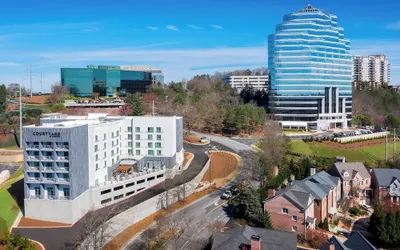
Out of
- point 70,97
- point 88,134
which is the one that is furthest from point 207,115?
point 88,134

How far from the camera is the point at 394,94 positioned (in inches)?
4476

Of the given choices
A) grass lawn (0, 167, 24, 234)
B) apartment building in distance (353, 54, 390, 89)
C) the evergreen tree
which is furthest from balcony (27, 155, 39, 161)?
apartment building in distance (353, 54, 390, 89)

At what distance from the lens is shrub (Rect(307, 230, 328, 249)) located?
3209 cm

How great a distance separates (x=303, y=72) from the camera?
87.6m

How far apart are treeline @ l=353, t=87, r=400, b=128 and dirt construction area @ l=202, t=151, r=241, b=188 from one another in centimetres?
5174

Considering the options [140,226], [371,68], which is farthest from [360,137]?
[371,68]

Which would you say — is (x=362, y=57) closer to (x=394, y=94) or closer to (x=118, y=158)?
(x=394, y=94)

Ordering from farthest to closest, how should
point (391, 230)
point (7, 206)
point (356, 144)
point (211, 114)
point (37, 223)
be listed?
point (211, 114) < point (356, 144) < point (7, 206) < point (37, 223) < point (391, 230)

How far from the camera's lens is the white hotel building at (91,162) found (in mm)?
36562

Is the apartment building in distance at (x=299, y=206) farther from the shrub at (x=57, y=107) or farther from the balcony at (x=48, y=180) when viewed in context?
the shrub at (x=57, y=107)

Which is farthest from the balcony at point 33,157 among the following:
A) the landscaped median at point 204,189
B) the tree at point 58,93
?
the tree at point 58,93

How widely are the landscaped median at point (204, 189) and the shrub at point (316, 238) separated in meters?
13.1

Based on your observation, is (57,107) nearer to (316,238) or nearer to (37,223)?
(37,223)

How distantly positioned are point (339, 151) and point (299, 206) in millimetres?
36943
